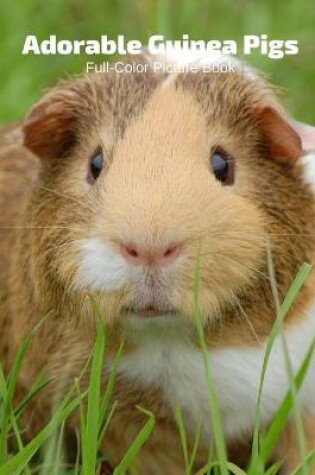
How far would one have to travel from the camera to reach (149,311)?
3496 millimetres

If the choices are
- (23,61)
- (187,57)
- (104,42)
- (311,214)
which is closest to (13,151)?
(104,42)

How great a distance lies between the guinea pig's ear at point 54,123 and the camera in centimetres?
390

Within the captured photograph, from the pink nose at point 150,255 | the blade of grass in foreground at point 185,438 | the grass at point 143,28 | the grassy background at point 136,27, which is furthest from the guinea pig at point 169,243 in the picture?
the grassy background at point 136,27

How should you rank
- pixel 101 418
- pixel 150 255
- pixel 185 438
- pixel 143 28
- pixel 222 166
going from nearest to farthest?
pixel 150 255, pixel 101 418, pixel 222 166, pixel 185 438, pixel 143 28

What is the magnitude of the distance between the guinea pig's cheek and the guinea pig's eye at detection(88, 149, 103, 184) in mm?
270

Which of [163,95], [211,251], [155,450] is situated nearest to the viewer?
[211,251]

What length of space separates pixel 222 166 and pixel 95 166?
359mm

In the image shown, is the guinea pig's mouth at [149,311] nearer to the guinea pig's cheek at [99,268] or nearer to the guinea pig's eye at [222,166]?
the guinea pig's cheek at [99,268]

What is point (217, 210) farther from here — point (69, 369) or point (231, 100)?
point (69, 369)

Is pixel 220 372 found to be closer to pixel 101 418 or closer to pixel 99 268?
pixel 101 418

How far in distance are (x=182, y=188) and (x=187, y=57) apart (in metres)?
0.66

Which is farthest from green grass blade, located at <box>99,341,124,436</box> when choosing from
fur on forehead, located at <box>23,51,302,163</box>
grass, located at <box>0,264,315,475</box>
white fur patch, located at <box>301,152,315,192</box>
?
white fur patch, located at <box>301,152,315,192</box>

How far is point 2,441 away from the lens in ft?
11.9

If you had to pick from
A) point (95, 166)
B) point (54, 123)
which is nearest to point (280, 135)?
point (95, 166)
